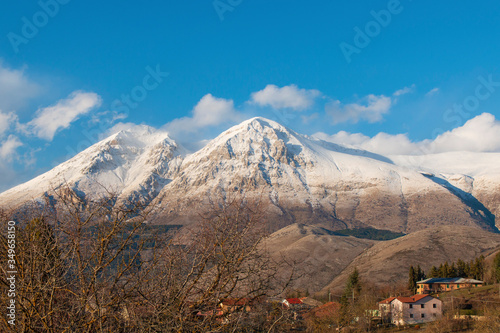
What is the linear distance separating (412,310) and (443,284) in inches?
1147

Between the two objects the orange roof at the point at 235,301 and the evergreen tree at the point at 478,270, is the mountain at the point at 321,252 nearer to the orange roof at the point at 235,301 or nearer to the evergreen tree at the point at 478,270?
the evergreen tree at the point at 478,270

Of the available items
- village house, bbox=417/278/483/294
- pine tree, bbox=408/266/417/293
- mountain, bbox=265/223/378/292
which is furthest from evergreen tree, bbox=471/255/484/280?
mountain, bbox=265/223/378/292

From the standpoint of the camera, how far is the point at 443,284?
300 ft

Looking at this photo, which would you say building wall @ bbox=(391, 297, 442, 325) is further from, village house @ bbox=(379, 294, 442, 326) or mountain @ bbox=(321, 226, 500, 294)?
mountain @ bbox=(321, 226, 500, 294)

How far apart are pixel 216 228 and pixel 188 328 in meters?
1.40

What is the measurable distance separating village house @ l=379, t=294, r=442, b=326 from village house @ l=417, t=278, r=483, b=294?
799 inches

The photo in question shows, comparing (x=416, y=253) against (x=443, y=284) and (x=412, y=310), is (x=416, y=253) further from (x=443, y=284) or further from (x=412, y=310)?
(x=412, y=310)

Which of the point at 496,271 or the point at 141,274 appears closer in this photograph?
the point at 141,274

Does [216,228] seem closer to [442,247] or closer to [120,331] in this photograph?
[120,331]

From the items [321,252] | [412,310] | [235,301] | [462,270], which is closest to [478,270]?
[462,270]

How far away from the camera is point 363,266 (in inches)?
5212

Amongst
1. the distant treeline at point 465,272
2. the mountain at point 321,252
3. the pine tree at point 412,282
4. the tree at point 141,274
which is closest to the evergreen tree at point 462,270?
the distant treeline at point 465,272

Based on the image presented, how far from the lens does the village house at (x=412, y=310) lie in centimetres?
6531

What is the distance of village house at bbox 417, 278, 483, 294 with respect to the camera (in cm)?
8838
